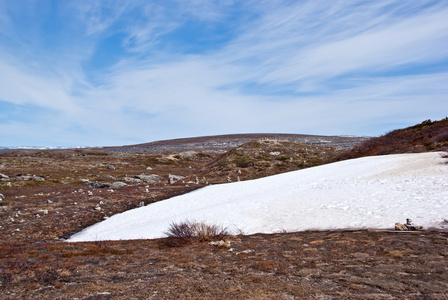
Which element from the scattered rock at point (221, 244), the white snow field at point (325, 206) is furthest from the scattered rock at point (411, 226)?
the scattered rock at point (221, 244)

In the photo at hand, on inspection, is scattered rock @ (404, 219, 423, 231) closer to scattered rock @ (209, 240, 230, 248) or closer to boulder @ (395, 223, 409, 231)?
boulder @ (395, 223, 409, 231)

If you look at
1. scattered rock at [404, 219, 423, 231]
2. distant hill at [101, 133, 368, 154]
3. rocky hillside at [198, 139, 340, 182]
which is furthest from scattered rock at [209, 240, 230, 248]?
distant hill at [101, 133, 368, 154]

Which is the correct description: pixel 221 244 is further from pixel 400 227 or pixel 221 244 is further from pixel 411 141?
pixel 411 141

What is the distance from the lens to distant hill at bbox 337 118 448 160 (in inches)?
1121

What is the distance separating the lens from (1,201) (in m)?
25.6

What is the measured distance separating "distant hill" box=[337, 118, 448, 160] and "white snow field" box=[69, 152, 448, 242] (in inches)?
310

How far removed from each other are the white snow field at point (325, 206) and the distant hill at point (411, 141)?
25.8ft

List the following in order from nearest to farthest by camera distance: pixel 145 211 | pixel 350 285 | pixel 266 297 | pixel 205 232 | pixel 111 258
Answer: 1. pixel 266 297
2. pixel 350 285
3. pixel 111 258
4. pixel 205 232
5. pixel 145 211

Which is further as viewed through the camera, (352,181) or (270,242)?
(352,181)

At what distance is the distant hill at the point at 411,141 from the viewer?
2847cm

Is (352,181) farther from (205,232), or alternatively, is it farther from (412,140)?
(412,140)

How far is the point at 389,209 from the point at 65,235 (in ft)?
56.2

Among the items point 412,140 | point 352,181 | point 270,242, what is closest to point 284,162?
point 412,140

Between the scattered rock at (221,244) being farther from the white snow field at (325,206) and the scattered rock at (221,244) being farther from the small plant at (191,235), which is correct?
the white snow field at (325,206)
